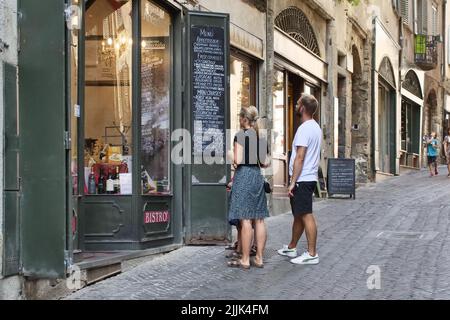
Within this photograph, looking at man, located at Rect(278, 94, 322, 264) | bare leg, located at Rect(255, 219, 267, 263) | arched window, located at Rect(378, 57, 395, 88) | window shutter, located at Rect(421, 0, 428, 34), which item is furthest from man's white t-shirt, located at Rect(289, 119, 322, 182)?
window shutter, located at Rect(421, 0, 428, 34)

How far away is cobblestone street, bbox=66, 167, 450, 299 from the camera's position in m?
6.11

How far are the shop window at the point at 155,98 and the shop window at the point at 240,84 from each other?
7.94 feet

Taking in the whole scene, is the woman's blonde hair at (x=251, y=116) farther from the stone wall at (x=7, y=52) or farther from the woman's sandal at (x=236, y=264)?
the stone wall at (x=7, y=52)

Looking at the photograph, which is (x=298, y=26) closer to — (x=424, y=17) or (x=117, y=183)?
(x=117, y=183)

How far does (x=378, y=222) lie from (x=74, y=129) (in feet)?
19.2

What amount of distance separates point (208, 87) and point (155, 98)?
0.71m

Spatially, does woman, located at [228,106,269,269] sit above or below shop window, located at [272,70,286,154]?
below

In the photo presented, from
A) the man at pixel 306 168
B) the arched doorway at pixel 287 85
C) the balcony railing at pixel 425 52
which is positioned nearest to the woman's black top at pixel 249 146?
the man at pixel 306 168

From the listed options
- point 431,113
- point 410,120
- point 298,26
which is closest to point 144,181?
point 298,26

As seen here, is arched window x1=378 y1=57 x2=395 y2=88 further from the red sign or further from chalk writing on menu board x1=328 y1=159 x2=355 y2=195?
the red sign

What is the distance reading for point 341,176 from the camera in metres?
15.4

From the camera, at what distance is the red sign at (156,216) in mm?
7945
